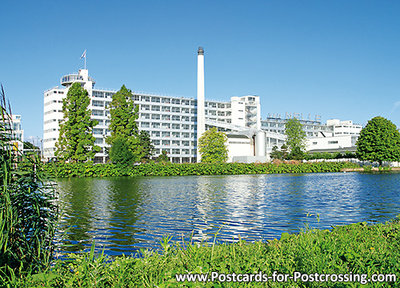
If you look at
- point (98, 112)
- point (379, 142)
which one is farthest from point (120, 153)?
point (98, 112)

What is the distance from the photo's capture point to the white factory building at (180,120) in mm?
92062

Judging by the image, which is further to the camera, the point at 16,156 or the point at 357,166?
the point at 357,166

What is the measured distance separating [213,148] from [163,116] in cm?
4555

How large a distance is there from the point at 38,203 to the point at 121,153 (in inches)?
1821

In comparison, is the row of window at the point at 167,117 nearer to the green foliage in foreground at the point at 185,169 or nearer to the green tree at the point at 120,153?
the green foliage in foreground at the point at 185,169

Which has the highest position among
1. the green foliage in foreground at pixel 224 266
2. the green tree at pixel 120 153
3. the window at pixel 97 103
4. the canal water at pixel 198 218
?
the window at pixel 97 103

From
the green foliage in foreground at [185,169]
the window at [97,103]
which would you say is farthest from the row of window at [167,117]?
the green foliage in foreground at [185,169]

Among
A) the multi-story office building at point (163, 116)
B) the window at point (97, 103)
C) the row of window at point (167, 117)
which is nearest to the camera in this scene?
the multi-story office building at point (163, 116)

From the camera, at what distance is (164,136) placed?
11369 centimetres

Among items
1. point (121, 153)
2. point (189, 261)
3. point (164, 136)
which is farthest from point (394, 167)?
point (189, 261)

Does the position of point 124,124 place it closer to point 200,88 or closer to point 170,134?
point 200,88

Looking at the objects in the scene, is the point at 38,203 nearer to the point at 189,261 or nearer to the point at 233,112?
the point at 189,261

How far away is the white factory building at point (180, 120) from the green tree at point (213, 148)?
8.73 meters

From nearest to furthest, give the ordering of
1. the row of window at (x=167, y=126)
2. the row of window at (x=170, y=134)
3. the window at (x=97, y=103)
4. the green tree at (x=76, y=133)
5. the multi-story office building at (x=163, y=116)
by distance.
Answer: the green tree at (x=76, y=133) → the multi-story office building at (x=163, y=116) → the window at (x=97, y=103) → the row of window at (x=167, y=126) → the row of window at (x=170, y=134)
